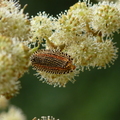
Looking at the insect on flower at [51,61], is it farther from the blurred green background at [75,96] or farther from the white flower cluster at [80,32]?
the blurred green background at [75,96]

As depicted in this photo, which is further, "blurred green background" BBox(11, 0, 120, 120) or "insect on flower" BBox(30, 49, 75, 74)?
"blurred green background" BBox(11, 0, 120, 120)

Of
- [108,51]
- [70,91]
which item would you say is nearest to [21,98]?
[70,91]

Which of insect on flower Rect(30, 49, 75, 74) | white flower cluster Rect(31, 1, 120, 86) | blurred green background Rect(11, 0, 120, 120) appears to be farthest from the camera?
blurred green background Rect(11, 0, 120, 120)

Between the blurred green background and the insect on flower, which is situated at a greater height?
the blurred green background

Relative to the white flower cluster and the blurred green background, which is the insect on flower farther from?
the blurred green background

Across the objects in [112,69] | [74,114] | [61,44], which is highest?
[112,69]

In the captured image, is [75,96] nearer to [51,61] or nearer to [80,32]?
[80,32]

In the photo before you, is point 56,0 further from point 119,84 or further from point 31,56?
point 31,56

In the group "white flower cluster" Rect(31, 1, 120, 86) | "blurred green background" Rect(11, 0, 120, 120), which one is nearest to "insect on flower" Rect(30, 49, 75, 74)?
"white flower cluster" Rect(31, 1, 120, 86)
